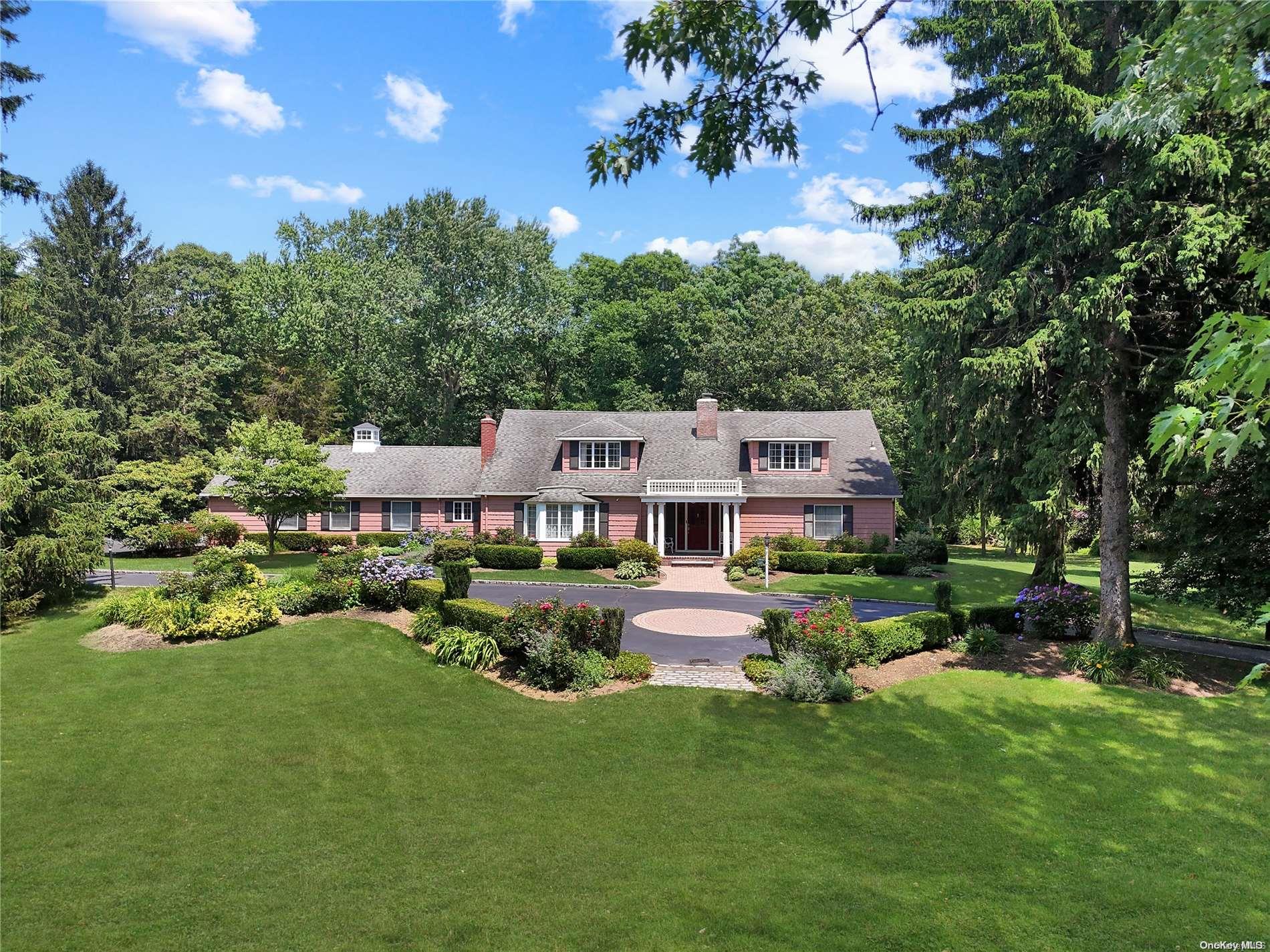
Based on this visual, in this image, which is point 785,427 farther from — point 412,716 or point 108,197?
point 108,197

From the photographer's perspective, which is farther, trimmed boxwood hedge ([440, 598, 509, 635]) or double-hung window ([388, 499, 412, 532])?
double-hung window ([388, 499, 412, 532])

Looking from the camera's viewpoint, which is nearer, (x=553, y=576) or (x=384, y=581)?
(x=384, y=581)

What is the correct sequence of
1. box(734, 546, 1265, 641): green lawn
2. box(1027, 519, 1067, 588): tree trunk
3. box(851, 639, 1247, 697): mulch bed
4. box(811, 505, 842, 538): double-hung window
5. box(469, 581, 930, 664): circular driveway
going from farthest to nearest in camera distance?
box(811, 505, 842, 538): double-hung window
box(734, 546, 1265, 641): green lawn
box(1027, 519, 1067, 588): tree trunk
box(469, 581, 930, 664): circular driveway
box(851, 639, 1247, 697): mulch bed

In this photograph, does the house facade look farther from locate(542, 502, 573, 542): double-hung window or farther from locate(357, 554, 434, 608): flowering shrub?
→ locate(357, 554, 434, 608): flowering shrub

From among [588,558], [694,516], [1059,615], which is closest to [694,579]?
[588,558]

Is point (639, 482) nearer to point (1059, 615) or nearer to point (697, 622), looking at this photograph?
point (697, 622)

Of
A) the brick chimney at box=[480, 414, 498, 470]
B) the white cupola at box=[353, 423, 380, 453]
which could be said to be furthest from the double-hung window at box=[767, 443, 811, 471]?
the white cupola at box=[353, 423, 380, 453]

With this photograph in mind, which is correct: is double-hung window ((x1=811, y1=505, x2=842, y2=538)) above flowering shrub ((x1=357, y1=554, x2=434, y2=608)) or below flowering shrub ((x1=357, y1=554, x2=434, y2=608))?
above

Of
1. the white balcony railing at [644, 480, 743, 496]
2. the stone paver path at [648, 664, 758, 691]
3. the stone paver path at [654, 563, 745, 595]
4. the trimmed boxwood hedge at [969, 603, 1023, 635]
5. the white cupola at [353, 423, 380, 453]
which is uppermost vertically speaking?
the white cupola at [353, 423, 380, 453]
